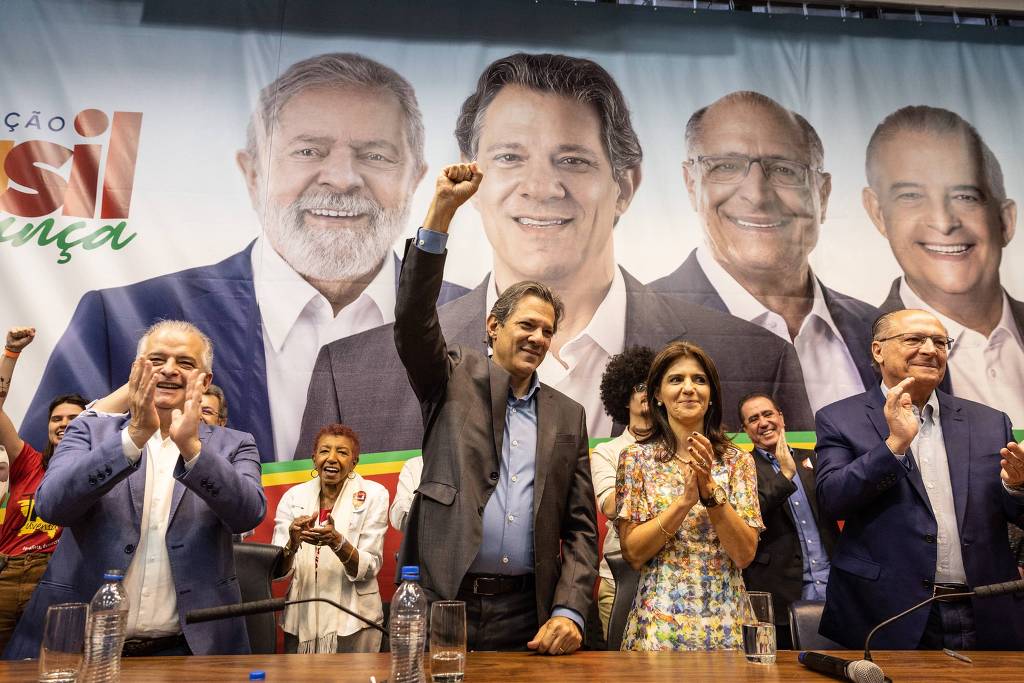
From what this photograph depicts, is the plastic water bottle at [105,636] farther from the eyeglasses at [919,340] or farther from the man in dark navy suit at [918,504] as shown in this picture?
the eyeglasses at [919,340]

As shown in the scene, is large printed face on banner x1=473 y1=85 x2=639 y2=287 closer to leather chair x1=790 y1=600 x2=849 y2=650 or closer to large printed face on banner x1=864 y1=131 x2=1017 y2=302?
large printed face on banner x1=864 y1=131 x2=1017 y2=302

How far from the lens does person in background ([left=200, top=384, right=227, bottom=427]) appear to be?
3287 millimetres

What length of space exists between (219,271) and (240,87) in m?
0.96

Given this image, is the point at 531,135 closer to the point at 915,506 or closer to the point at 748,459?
the point at 748,459

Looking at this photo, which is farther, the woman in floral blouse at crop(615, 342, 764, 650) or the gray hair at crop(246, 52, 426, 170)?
the gray hair at crop(246, 52, 426, 170)

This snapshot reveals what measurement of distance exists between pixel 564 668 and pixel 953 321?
3273 mm

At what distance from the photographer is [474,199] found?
3775 millimetres

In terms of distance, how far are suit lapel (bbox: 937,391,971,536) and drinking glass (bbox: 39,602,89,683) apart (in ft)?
7.86

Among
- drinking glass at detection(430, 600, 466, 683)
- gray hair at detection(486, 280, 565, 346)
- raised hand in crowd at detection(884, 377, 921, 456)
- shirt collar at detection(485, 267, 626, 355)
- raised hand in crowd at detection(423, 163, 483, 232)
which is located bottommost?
drinking glass at detection(430, 600, 466, 683)

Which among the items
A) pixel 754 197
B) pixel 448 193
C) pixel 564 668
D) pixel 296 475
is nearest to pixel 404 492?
pixel 296 475

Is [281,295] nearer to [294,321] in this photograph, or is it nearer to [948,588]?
[294,321]

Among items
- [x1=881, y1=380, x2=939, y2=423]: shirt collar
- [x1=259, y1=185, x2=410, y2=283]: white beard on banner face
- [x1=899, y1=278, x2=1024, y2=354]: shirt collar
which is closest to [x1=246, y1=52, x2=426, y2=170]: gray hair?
[x1=259, y1=185, x2=410, y2=283]: white beard on banner face

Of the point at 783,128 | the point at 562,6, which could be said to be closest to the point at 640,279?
the point at 783,128

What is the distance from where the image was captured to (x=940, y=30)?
4.32m
